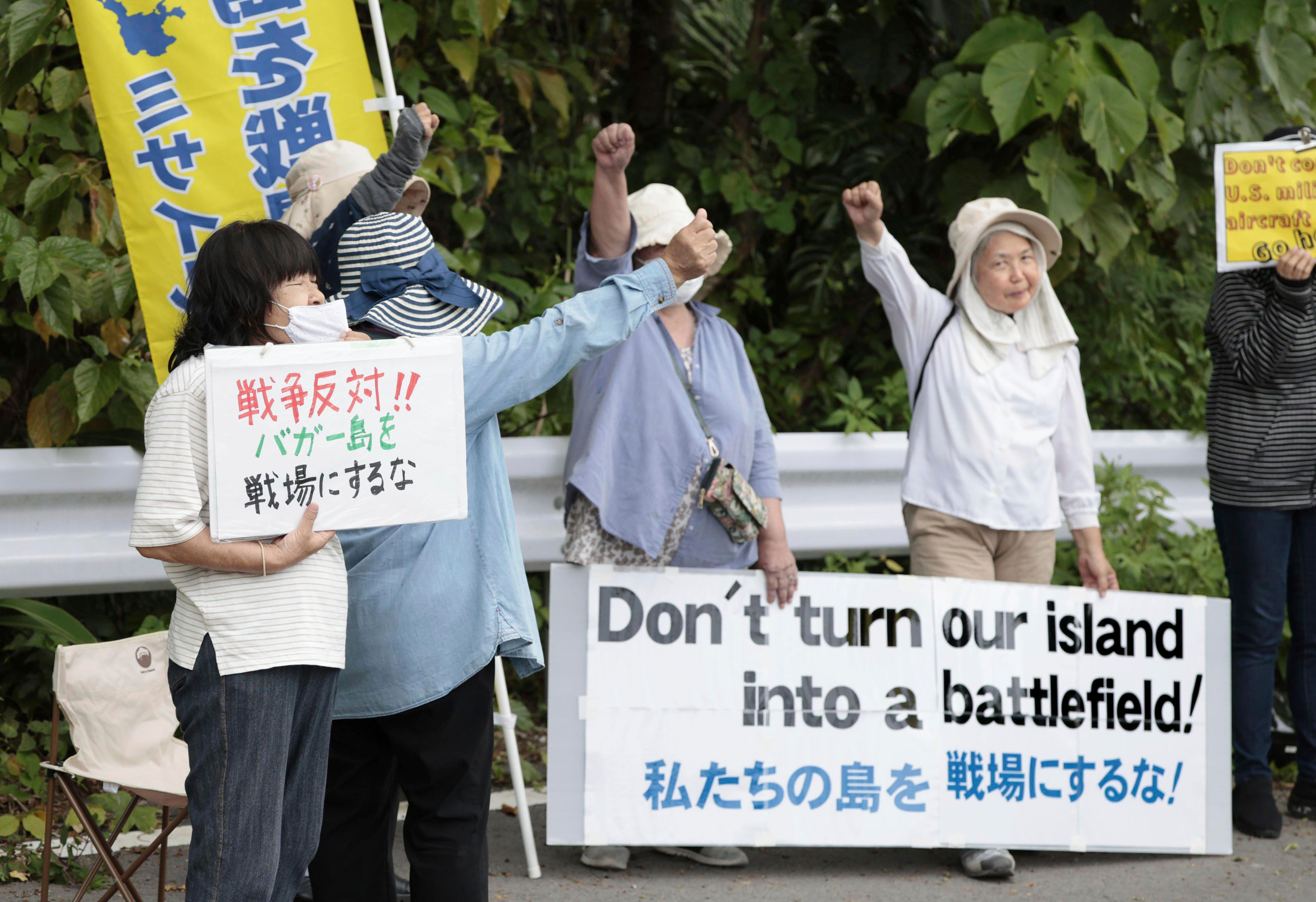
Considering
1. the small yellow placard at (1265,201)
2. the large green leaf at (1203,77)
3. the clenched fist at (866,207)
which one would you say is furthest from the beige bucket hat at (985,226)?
the large green leaf at (1203,77)

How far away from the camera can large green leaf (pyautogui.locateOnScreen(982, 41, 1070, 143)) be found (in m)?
4.44

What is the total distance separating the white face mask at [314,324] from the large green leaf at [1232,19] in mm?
3735

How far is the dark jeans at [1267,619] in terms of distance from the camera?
4039 millimetres

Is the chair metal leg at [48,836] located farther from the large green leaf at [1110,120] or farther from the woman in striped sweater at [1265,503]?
the large green leaf at [1110,120]

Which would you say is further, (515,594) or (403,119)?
(403,119)

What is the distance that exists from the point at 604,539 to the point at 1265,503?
206 cm

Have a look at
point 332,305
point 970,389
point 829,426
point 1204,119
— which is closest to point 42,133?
point 332,305

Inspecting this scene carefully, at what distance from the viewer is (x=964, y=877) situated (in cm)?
368

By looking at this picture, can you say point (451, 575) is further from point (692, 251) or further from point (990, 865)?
point (990, 865)

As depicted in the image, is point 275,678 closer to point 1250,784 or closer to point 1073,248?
point 1250,784

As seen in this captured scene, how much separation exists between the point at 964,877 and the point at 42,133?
142 inches

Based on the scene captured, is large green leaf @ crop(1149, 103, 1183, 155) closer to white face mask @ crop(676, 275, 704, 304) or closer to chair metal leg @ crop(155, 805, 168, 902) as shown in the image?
white face mask @ crop(676, 275, 704, 304)

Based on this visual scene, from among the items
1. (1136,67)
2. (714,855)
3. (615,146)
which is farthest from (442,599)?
(1136,67)

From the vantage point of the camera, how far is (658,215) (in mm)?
3518
